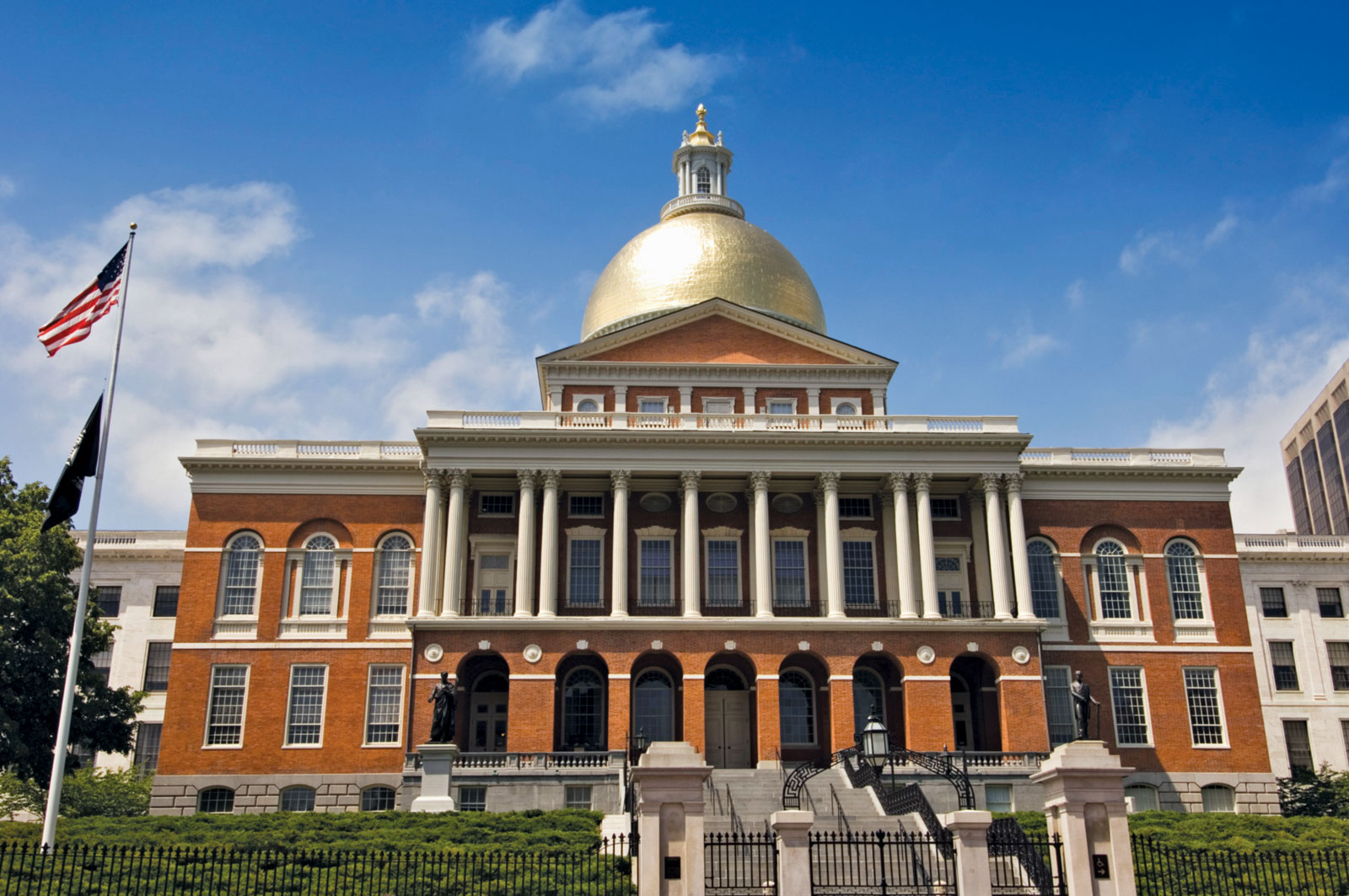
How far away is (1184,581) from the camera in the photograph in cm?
4712

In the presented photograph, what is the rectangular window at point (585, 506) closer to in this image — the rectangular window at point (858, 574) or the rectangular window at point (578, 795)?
the rectangular window at point (858, 574)

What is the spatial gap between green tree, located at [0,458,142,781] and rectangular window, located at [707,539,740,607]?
825 inches

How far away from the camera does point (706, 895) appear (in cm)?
2066

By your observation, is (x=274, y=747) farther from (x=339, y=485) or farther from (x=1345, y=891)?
(x=1345, y=891)

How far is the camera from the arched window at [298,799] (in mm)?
42938

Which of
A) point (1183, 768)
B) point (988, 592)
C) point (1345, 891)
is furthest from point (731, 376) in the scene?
point (1345, 891)

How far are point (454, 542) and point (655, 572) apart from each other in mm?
7520

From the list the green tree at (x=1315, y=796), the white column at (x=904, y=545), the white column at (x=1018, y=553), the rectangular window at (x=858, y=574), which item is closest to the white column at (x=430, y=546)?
the rectangular window at (x=858, y=574)

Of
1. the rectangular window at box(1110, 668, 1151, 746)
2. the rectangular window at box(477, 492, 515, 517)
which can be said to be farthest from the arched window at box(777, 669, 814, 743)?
the rectangular window at box(477, 492, 515, 517)

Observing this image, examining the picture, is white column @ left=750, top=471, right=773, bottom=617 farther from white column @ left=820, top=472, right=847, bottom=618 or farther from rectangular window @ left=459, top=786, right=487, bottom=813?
rectangular window @ left=459, top=786, right=487, bottom=813

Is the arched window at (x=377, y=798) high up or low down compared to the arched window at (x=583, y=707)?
down

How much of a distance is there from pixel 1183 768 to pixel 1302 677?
44.1 feet

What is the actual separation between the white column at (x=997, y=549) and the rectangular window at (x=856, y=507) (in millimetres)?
4499

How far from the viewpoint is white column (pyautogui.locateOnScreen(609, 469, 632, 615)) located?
143 ft
